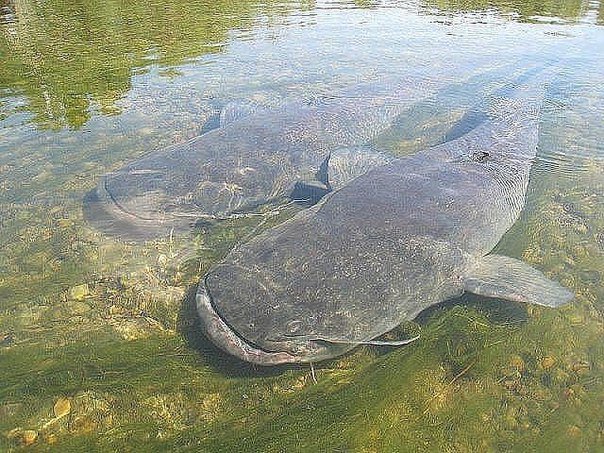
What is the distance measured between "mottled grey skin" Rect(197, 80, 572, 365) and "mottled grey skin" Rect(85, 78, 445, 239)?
1380 mm

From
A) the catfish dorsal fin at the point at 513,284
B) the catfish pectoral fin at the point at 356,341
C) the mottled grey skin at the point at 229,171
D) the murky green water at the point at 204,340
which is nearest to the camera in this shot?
the murky green water at the point at 204,340

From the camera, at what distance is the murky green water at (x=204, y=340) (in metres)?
3.23

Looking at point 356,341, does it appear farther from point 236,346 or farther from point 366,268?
point 236,346

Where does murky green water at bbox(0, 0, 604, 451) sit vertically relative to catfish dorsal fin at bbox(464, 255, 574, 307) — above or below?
below

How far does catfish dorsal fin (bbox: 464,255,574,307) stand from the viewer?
397 cm

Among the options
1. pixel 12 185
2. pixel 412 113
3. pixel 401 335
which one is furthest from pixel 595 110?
pixel 12 185

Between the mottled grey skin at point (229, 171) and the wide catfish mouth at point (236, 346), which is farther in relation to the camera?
the mottled grey skin at point (229, 171)

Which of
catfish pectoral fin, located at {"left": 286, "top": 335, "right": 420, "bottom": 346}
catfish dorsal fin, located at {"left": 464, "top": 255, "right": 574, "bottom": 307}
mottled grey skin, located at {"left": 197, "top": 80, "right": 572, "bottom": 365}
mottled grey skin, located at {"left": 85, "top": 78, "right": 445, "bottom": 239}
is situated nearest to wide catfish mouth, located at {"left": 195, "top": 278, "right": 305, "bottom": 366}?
mottled grey skin, located at {"left": 197, "top": 80, "right": 572, "bottom": 365}

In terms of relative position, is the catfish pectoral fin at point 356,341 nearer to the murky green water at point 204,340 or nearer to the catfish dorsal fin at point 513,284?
the murky green water at point 204,340

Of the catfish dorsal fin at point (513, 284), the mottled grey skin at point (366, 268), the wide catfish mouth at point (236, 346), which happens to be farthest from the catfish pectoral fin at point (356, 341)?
the catfish dorsal fin at point (513, 284)

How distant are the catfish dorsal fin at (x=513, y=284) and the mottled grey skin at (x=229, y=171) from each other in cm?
211

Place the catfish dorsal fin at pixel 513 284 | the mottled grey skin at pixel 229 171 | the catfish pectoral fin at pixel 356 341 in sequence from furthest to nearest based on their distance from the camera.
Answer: the mottled grey skin at pixel 229 171 → the catfish dorsal fin at pixel 513 284 → the catfish pectoral fin at pixel 356 341

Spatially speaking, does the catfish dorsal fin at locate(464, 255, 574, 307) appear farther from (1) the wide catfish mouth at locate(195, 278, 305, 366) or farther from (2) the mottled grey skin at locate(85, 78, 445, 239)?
(2) the mottled grey skin at locate(85, 78, 445, 239)

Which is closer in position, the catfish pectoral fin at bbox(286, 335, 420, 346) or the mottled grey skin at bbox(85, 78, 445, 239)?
the catfish pectoral fin at bbox(286, 335, 420, 346)
